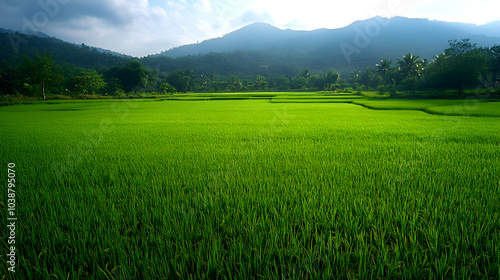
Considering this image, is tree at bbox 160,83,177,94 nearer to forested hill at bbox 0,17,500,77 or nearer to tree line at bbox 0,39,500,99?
tree line at bbox 0,39,500,99

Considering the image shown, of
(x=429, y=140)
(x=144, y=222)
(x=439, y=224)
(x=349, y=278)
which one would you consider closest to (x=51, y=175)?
(x=144, y=222)

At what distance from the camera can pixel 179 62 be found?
4710 inches

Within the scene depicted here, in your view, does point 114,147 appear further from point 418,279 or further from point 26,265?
point 418,279

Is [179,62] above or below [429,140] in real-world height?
above

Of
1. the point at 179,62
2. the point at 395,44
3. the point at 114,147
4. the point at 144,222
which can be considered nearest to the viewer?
the point at 144,222

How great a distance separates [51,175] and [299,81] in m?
89.5

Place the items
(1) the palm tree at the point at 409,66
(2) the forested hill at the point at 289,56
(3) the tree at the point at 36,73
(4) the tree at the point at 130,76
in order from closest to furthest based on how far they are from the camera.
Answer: (3) the tree at the point at 36,73
(1) the palm tree at the point at 409,66
(4) the tree at the point at 130,76
(2) the forested hill at the point at 289,56

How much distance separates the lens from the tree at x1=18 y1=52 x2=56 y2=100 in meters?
30.1

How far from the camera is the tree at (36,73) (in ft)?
98.9

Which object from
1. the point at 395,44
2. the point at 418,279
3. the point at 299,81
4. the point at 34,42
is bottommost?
the point at 418,279

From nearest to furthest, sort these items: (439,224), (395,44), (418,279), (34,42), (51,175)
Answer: (418,279) → (439,224) → (51,175) → (34,42) → (395,44)

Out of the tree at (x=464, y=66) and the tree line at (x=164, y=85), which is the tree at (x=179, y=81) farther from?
the tree at (x=464, y=66)

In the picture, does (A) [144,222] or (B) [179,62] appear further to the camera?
(B) [179,62]
